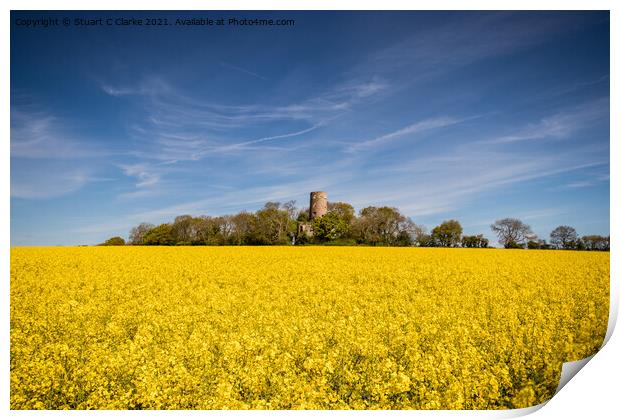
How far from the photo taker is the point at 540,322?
713 centimetres

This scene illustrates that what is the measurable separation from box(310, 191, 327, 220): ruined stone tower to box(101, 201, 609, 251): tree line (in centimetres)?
54

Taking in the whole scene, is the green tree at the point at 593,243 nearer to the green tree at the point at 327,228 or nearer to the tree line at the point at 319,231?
the tree line at the point at 319,231

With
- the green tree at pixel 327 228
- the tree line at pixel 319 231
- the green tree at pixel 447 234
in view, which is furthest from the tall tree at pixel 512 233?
the green tree at pixel 327 228

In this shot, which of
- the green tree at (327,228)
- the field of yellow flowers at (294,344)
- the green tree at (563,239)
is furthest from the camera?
the green tree at (327,228)

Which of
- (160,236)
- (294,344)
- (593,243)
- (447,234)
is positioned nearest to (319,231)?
(447,234)

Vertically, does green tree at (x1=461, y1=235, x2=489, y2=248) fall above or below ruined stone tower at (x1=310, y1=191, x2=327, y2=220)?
below

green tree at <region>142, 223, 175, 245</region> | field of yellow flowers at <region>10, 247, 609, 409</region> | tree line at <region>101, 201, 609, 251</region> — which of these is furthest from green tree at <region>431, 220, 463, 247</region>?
green tree at <region>142, 223, 175, 245</region>

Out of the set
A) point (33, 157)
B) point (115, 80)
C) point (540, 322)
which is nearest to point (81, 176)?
point (33, 157)

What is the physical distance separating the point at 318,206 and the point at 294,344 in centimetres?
3228

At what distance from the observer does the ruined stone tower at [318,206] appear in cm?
3744

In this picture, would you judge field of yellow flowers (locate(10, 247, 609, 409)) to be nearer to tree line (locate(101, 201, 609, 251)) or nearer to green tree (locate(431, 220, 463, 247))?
tree line (locate(101, 201, 609, 251))

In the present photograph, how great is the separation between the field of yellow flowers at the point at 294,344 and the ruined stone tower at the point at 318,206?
27.1 metres

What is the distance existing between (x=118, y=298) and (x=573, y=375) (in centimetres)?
879

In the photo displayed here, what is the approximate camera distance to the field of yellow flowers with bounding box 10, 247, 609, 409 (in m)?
4.70
